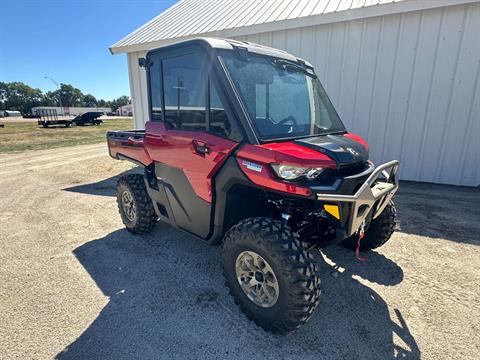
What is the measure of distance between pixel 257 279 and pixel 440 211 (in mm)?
4170

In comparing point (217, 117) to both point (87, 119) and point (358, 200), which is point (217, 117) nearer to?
point (358, 200)

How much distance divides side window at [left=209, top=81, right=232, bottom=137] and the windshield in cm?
20

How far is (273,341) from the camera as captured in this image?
214 centimetres

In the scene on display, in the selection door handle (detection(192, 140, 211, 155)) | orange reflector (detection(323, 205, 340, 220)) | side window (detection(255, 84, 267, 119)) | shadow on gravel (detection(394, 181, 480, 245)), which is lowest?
shadow on gravel (detection(394, 181, 480, 245))

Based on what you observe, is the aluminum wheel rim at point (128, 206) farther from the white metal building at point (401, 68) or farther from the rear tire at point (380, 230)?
the white metal building at point (401, 68)

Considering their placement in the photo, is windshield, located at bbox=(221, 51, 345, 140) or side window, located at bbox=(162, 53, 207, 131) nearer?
windshield, located at bbox=(221, 51, 345, 140)

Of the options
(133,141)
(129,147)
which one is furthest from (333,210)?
(129,147)

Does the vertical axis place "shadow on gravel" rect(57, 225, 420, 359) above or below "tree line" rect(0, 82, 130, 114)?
below

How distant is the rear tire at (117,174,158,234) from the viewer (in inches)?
145

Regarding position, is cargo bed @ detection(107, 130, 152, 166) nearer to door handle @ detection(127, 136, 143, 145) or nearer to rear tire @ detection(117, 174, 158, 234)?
door handle @ detection(127, 136, 143, 145)

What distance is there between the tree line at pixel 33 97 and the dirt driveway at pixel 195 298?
95.2 meters

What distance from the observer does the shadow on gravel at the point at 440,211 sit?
401 centimetres

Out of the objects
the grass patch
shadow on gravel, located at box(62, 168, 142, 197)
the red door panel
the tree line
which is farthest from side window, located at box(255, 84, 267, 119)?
the tree line

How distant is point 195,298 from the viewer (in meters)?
2.62
